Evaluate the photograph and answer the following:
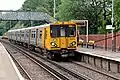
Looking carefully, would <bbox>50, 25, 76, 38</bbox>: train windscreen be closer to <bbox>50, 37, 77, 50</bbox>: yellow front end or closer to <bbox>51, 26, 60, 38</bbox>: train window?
<bbox>51, 26, 60, 38</bbox>: train window

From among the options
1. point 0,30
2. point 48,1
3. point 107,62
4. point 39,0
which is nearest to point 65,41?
point 107,62

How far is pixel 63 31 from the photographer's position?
25812 millimetres

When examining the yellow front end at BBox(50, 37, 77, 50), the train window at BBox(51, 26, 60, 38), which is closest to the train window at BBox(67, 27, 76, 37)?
the yellow front end at BBox(50, 37, 77, 50)

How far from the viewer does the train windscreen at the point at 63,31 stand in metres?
25.6

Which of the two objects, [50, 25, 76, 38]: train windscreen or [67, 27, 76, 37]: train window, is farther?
[67, 27, 76, 37]: train window

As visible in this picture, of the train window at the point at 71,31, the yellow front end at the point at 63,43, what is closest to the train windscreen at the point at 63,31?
the train window at the point at 71,31

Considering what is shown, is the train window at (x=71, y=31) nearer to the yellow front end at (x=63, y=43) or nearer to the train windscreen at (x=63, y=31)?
the train windscreen at (x=63, y=31)

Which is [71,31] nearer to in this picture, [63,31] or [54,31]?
[63,31]

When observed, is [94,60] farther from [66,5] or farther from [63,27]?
[66,5]

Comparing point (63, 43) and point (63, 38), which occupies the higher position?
point (63, 38)

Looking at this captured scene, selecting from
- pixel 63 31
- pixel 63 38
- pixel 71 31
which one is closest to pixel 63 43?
pixel 63 38

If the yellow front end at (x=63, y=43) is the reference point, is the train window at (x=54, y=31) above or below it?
above

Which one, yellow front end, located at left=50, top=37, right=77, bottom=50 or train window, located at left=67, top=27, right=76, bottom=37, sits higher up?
train window, located at left=67, top=27, right=76, bottom=37

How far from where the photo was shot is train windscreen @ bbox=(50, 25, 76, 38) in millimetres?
25578
